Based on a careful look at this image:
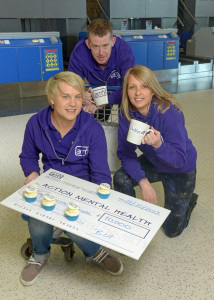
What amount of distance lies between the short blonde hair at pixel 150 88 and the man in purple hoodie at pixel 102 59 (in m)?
0.40

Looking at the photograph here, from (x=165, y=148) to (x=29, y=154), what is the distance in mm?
747

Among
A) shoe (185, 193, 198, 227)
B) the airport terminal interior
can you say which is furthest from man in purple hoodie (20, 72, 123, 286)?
shoe (185, 193, 198, 227)

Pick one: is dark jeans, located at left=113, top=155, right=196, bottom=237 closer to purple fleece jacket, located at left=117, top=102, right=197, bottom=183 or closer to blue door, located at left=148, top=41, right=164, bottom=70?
→ purple fleece jacket, located at left=117, top=102, right=197, bottom=183

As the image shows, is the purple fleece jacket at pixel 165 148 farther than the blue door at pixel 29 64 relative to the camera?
No

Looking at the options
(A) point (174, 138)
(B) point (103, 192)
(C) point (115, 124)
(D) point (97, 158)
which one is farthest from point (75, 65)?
(B) point (103, 192)

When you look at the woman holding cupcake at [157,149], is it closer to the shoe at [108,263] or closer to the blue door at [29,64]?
the shoe at [108,263]

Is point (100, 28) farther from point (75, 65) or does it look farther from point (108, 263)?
point (108, 263)

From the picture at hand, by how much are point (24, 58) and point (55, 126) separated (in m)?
4.44

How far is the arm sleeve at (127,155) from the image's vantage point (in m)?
1.94

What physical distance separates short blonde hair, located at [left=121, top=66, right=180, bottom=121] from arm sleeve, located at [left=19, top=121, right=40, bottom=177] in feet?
1.74

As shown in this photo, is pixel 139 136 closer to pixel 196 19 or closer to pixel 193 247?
pixel 193 247

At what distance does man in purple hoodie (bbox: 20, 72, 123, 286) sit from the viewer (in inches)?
67.9

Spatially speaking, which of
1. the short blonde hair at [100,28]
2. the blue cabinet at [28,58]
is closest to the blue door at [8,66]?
the blue cabinet at [28,58]

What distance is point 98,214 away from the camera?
1497 mm
